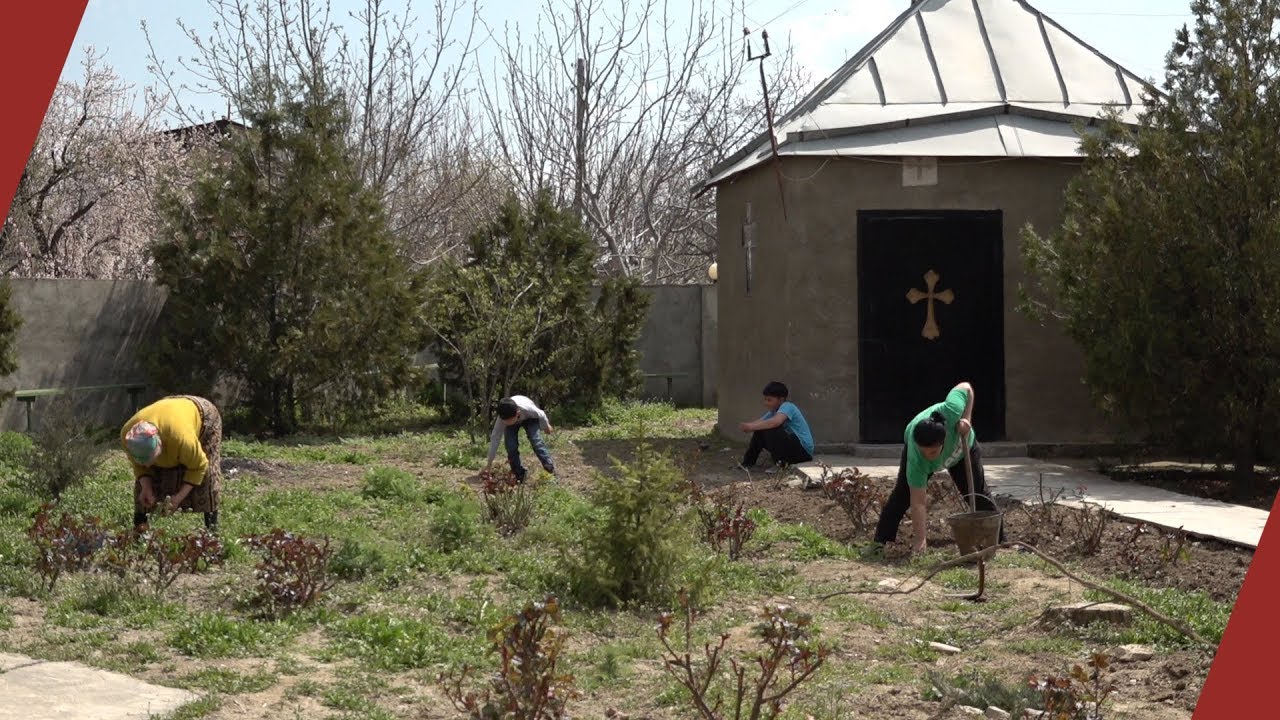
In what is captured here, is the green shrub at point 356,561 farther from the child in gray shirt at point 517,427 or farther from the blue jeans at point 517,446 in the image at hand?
the blue jeans at point 517,446

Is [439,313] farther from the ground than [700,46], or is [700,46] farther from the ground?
[700,46]

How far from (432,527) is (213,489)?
163cm

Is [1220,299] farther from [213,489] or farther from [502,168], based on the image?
[502,168]

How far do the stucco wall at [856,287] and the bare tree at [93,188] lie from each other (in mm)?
14921

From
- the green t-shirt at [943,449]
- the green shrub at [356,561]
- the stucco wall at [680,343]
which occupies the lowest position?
the green shrub at [356,561]

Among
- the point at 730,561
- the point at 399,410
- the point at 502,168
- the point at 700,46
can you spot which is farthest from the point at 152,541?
the point at 502,168

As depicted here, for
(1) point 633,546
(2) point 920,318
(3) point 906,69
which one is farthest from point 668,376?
(1) point 633,546

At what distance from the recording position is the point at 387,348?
17.9m

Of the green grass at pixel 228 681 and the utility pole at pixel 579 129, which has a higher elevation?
the utility pole at pixel 579 129

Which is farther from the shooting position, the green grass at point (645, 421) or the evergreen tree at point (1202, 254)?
the green grass at point (645, 421)

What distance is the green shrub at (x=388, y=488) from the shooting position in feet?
38.7

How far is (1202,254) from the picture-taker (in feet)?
40.5

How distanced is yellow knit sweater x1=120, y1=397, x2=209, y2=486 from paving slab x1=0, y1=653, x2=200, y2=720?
2.75 m

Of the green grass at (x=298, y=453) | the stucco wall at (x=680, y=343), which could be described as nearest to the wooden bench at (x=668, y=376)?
the stucco wall at (x=680, y=343)
